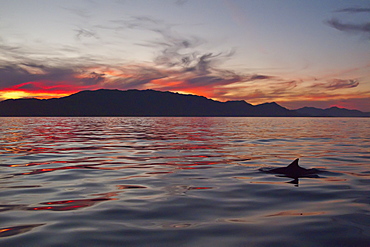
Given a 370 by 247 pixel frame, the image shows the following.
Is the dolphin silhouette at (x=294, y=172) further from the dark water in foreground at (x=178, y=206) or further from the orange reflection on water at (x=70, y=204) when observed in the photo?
the orange reflection on water at (x=70, y=204)

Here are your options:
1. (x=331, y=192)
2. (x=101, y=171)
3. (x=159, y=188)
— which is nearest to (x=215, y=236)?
(x=159, y=188)

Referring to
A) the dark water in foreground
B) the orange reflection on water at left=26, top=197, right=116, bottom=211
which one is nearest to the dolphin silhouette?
the dark water in foreground

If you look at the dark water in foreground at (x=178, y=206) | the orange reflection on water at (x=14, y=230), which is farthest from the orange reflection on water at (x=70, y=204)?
the orange reflection on water at (x=14, y=230)

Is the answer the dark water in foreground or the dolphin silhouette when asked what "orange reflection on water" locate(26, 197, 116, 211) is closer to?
the dark water in foreground

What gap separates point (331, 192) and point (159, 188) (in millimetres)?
5204

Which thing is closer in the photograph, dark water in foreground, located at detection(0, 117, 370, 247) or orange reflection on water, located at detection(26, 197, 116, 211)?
dark water in foreground, located at detection(0, 117, 370, 247)

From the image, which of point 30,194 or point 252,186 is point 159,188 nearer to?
point 252,186

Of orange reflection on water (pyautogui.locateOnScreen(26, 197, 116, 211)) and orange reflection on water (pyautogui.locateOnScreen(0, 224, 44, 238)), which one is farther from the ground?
orange reflection on water (pyautogui.locateOnScreen(0, 224, 44, 238))

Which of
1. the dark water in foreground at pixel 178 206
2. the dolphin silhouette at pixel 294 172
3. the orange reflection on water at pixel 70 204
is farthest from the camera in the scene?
the dolphin silhouette at pixel 294 172

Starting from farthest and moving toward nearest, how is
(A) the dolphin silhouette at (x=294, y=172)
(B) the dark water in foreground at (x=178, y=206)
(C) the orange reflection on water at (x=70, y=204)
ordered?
(A) the dolphin silhouette at (x=294, y=172) < (C) the orange reflection on water at (x=70, y=204) < (B) the dark water in foreground at (x=178, y=206)

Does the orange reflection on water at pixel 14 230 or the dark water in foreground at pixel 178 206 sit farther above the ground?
the orange reflection on water at pixel 14 230

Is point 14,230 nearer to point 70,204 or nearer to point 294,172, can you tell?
point 70,204

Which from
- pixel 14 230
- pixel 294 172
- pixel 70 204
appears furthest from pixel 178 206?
pixel 294 172

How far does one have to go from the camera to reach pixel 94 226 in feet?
19.5
